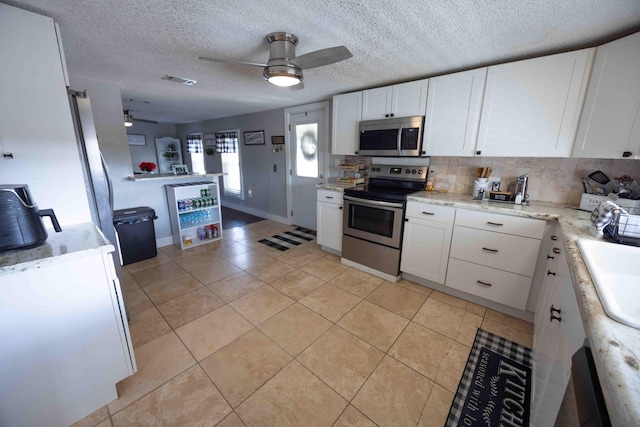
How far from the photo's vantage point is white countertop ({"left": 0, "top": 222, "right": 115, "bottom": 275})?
104 centimetres

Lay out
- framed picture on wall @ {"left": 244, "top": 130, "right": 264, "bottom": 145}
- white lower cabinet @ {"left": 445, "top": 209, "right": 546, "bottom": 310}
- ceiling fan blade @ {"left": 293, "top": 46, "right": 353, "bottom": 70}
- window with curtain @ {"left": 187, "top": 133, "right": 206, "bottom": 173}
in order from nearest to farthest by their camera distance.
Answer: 1. ceiling fan blade @ {"left": 293, "top": 46, "right": 353, "bottom": 70}
2. white lower cabinet @ {"left": 445, "top": 209, "right": 546, "bottom": 310}
3. framed picture on wall @ {"left": 244, "top": 130, "right": 264, "bottom": 145}
4. window with curtain @ {"left": 187, "top": 133, "right": 206, "bottom": 173}

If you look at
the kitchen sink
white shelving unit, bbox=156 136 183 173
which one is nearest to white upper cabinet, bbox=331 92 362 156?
the kitchen sink

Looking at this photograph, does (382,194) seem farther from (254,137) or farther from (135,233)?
(254,137)

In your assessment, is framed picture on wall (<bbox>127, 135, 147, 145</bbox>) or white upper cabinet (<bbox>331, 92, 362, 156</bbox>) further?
framed picture on wall (<bbox>127, 135, 147, 145</bbox>)

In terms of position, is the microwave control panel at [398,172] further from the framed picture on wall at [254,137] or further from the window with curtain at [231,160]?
the window with curtain at [231,160]

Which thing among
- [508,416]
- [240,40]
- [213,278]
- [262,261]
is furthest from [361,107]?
[508,416]

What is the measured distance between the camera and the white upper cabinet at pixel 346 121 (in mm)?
3014

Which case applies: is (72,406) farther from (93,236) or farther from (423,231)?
(423,231)

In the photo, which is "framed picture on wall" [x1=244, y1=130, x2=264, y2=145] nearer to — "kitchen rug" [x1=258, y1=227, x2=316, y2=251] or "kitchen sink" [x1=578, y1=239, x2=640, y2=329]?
"kitchen rug" [x1=258, y1=227, x2=316, y2=251]

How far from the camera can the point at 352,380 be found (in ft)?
5.07

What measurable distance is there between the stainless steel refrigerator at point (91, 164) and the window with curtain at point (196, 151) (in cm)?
510

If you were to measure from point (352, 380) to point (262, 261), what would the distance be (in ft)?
6.35

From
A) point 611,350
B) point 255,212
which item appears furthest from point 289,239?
point 611,350

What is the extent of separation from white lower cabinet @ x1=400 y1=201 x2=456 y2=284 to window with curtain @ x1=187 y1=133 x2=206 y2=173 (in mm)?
5995
